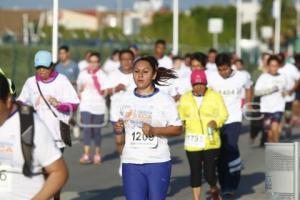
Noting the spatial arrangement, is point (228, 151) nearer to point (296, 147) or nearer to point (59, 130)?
point (59, 130)

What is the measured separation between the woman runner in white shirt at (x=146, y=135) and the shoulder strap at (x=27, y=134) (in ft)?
10.2

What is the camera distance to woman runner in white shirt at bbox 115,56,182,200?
31.5ft

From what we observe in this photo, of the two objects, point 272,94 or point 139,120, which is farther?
point 272,94

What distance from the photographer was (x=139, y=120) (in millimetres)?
9812

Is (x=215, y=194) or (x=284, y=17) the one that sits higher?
(x=284, y=17)

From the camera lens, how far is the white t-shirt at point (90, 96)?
62.7 feet

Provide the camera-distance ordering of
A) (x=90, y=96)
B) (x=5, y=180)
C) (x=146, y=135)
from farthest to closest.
Result: (x=90, y=96)
(x=146, y=135)
(x=5, y=180)

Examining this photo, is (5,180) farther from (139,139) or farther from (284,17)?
(284,17)

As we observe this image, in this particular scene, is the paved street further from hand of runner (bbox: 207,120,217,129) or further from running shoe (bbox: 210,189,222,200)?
hand of runner (bbox: 207,120,217,129)

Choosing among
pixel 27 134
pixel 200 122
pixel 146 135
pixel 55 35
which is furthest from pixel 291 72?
pixel 27 134

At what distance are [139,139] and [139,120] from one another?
0.16 metres

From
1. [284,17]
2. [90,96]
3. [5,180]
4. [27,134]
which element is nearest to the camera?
[27,134]

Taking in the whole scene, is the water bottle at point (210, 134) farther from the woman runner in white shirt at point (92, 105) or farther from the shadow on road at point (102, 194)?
the woman runner in white shirt at point (92, 105)

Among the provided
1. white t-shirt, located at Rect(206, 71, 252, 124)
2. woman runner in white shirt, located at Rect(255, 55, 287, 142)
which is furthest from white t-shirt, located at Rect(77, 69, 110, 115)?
white t-shirt, located at Rect(206, 71, 252, 124)
